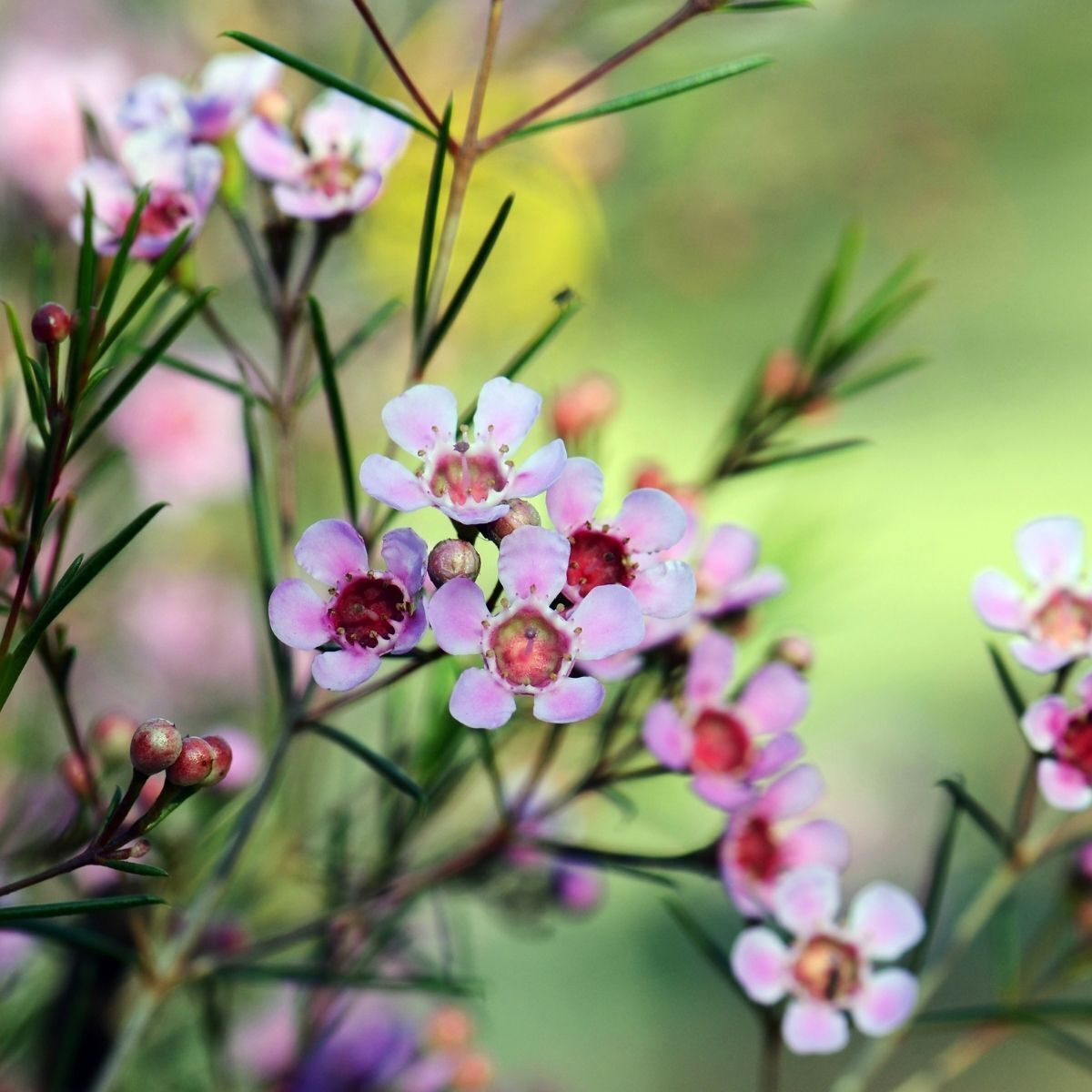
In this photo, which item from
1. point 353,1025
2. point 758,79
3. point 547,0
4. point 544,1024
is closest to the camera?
point 353,1025

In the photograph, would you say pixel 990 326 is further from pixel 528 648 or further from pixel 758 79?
pixel 528 648

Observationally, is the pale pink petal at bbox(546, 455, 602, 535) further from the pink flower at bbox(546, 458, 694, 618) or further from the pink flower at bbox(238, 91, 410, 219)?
the pink flower at bbox(238, 91, 410, 219)

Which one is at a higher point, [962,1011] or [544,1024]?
[962,1011]

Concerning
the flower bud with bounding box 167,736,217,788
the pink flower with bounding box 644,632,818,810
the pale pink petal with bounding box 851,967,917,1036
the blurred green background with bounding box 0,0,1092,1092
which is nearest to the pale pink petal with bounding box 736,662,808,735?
the pink flower with bounding box 644,632,818,810

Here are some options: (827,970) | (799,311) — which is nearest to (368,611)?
(827,970)

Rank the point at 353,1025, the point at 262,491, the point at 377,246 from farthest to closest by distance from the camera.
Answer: the point at 377,246
the point at 353,1025
the point at 262,491

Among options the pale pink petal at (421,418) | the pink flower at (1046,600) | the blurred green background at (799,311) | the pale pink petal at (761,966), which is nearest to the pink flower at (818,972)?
the pale pink petal at (761,966)

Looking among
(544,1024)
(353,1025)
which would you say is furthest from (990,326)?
(353,1025)

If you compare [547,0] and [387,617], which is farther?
[547,0]
